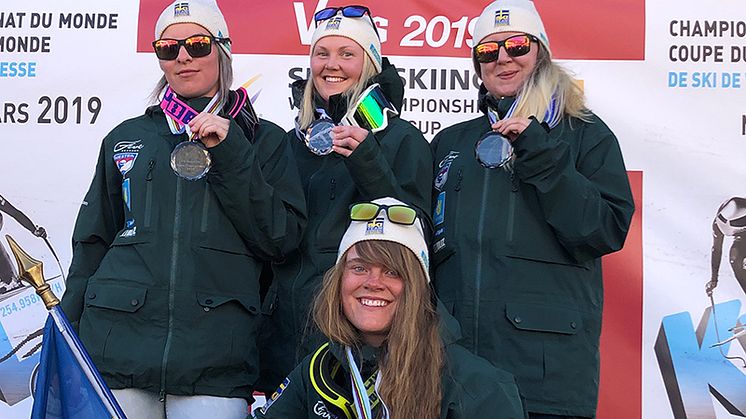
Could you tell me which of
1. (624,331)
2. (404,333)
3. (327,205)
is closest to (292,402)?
(404,333)

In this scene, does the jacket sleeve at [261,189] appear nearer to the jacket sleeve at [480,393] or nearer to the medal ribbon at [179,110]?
the medal ribbon at [179,110]

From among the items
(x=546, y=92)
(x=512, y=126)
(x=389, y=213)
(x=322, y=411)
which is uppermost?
(x=546, y=92)

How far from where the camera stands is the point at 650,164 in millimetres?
4133

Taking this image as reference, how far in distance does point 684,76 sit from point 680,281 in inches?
30.4

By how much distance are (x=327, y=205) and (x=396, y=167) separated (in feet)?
0.76

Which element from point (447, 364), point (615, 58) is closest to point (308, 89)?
point (447, 364)

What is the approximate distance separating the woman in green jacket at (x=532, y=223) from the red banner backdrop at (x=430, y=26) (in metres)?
1.10

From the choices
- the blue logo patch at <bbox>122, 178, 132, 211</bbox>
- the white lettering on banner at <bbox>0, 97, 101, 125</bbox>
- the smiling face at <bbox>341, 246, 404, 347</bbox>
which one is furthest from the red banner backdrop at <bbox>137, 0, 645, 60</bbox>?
the smiling face at <bbox>341, 246, 404, 347</bbox>

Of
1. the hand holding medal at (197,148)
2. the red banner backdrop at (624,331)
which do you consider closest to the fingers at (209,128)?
the hand holding medal at (197,148)

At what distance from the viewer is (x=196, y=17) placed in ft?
10.3

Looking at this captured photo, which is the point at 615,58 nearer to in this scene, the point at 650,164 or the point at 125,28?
the point at 650,164

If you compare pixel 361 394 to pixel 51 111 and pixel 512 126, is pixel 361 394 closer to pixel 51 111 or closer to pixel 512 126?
pixel 512 126

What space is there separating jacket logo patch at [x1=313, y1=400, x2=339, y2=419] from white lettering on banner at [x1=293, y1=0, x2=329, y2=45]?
2012 millimetres

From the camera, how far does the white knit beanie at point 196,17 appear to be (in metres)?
3.13
